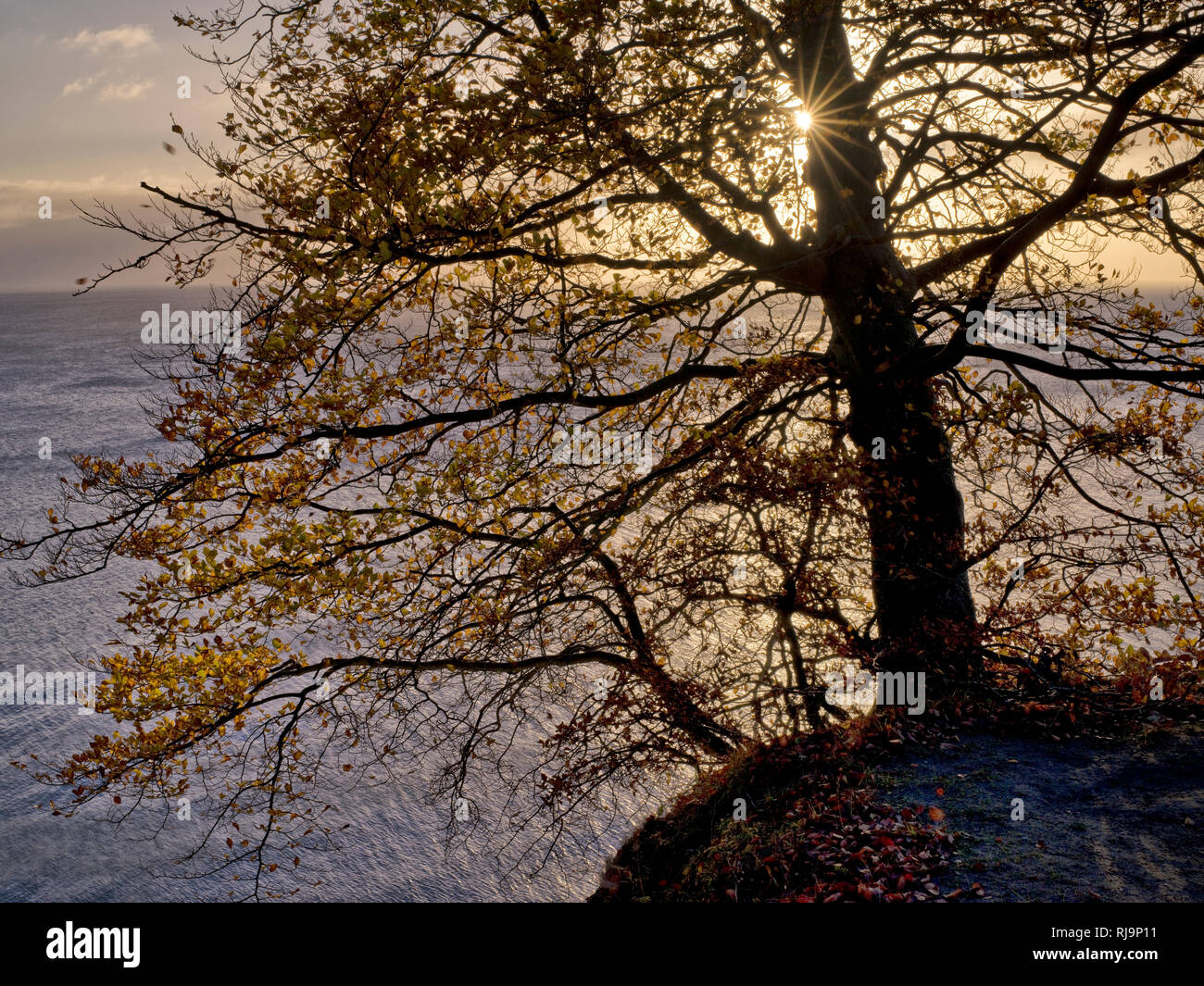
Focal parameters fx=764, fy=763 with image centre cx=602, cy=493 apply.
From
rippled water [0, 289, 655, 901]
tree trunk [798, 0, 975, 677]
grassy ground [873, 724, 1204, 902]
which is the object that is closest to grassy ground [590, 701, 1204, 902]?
grassy ground [873, 724, 1204, 902]

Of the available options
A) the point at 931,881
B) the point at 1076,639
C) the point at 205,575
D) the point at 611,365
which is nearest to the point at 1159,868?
the point at 931,881

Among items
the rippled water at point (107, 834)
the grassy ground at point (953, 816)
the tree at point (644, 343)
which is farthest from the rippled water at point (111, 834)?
the grassy ground at point (953, 816)

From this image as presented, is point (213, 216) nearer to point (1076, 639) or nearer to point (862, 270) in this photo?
point (862, 270)

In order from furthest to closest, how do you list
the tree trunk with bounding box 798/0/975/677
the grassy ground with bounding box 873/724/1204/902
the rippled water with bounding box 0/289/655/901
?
the rippled water with bounding box 0/289/655/901, the tree trunk with bounding box 798/0/975/677, the grassy ground with bounding box 873/724/1204/902

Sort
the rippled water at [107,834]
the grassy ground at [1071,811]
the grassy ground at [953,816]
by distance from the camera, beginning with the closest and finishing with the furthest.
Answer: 1. the grassy ground at [1071,811]
2. the grassy ground at [953,816]
3. the rippled water at [107,834]

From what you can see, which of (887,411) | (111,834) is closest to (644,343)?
(887,411)

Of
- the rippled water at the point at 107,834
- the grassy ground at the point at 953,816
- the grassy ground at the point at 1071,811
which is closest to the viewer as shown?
the grassy ground at the point at 1071,811

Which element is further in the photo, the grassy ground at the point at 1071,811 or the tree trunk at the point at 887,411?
the tree trunk at the point at 887,411

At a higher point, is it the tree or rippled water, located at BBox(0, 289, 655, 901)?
the tree

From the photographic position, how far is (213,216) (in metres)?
7.58

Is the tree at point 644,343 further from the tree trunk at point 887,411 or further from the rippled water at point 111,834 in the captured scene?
the rippled water at point 111,834

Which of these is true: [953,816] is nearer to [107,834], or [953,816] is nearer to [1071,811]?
[1071,811]

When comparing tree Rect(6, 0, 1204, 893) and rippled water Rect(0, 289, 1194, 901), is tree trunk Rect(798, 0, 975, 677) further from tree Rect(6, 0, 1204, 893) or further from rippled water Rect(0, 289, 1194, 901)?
rippled water Rect(0, 289, 1194, 901)
